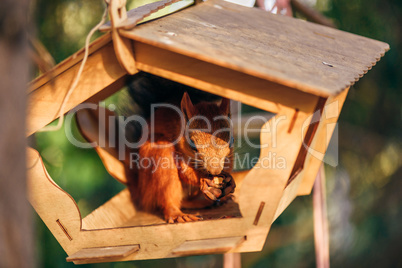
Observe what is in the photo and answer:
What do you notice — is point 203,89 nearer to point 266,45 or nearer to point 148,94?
point 266,45

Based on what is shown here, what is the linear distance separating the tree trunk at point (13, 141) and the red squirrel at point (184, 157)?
0.98 m

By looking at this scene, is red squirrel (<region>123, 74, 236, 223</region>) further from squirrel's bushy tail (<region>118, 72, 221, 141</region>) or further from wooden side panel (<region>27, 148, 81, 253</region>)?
wooden side panel (<region>27, 148, 81, 253</region>)

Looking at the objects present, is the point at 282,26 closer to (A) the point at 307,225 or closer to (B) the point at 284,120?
(B) the point at 284,120

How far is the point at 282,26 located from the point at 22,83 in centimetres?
147

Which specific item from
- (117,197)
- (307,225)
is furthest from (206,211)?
(307,225)

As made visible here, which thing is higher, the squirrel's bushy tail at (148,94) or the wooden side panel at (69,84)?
the wooden side panel at (69,84)

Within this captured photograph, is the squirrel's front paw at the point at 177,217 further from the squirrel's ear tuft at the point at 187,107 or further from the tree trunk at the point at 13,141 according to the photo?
the tree trunk at the point at 13,141

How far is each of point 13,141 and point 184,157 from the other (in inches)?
43.2

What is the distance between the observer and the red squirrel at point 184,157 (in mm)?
1729

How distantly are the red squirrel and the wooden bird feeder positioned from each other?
0.67 feet

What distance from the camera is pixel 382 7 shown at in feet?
11.6

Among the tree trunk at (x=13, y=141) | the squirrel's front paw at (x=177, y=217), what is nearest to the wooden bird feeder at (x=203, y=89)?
the squirrel's front paw at (x=177, y=217)

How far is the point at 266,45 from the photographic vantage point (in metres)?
1.64

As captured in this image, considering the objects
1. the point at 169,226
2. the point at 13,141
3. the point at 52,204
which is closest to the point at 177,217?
the point at 169,226
